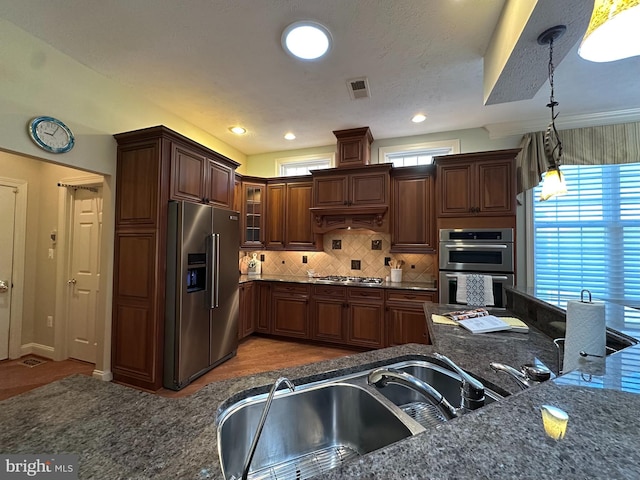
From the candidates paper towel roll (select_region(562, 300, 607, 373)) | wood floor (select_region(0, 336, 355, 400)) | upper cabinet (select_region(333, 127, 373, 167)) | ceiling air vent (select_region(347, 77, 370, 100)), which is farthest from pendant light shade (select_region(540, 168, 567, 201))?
Result: wood floor (select_region(0, 336, 355, 400))

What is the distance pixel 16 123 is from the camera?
2.07 meters

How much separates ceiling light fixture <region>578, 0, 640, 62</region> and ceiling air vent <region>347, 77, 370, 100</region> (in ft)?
6.57

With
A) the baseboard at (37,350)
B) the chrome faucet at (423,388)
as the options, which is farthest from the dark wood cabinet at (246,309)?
the chrome faucet at (423,388)

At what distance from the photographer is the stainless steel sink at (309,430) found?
0.86m

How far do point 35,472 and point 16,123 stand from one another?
2698 millimetres

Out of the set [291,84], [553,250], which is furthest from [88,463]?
[553,250]

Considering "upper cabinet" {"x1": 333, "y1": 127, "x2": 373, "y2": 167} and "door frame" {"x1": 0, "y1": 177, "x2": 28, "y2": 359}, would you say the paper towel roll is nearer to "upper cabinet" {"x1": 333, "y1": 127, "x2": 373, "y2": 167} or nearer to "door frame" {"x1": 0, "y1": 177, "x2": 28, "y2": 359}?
"upper cabinet" {"x1": 333, "y1": 127, "x2": 373, "y2": 167}

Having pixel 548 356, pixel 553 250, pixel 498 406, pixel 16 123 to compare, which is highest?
pixel 16 123

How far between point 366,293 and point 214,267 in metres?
1.87

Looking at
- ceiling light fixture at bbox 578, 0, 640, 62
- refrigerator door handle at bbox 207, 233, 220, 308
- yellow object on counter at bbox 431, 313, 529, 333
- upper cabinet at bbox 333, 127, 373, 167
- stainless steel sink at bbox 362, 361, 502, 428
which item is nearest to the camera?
ceiling light fixture at bbox 578, 0, 640, 62

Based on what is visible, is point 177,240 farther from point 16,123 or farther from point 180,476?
point 180,476

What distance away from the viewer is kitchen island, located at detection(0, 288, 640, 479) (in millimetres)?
476

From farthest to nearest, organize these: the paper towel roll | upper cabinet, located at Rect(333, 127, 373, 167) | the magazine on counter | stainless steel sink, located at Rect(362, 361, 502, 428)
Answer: upper cabinet, located at Rect(333, 127, 373, 167) < the magazine on counter < stainless steel sink, located at Rect(362, 361, 502, 428) < the paper towel roll

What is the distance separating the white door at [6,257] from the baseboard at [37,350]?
0.14 meters
